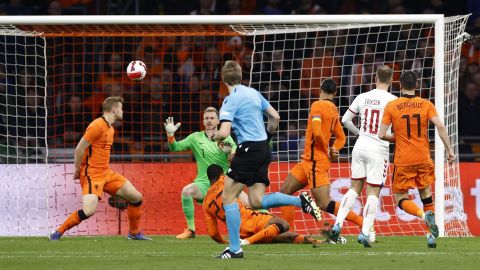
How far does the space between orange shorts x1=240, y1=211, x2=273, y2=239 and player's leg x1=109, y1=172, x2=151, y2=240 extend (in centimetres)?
218

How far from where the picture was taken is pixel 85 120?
2005 centimetres

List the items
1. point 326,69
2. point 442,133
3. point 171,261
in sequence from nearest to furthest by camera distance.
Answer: point 171,261, point 442,133, point 326,69

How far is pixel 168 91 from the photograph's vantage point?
19734 mm

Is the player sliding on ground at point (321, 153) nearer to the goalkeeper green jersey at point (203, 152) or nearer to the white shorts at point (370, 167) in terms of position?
the white shorts at point (370, 167)

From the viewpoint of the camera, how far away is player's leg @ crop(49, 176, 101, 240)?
1552 centimetres

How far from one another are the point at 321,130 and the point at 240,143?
2765 millimetres

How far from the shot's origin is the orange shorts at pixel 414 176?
13766mm

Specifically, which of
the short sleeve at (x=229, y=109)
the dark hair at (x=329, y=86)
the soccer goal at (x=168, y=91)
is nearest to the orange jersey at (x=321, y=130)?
the dark hair at (x=329, y=86)

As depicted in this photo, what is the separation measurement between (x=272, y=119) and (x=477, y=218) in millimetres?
6292

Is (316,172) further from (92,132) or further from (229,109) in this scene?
(229,109)

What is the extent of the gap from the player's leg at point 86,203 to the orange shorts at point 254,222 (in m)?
2.29

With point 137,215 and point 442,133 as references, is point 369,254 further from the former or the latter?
point 137,215

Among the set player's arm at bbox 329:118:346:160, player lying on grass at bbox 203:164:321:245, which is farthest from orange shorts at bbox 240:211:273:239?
player's arm at bbox 329:118:346:160

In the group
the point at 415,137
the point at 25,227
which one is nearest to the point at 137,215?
the point at 25,227
